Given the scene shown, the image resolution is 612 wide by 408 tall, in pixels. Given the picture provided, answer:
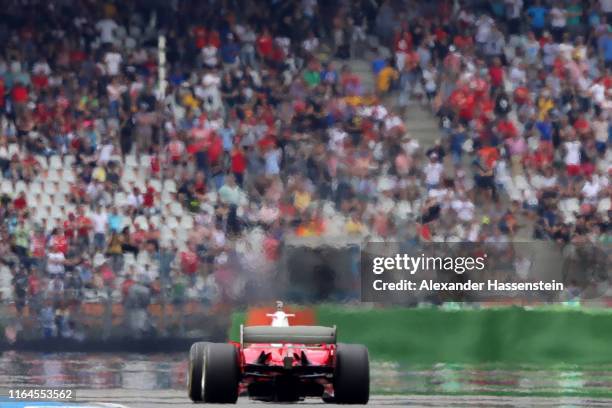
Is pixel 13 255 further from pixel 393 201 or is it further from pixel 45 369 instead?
pixel 393 201

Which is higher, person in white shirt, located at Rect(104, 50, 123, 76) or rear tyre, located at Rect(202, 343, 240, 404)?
person in white shirt, located at Rect(104, 50, 123, 76)

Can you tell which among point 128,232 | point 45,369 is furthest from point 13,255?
point 45,369

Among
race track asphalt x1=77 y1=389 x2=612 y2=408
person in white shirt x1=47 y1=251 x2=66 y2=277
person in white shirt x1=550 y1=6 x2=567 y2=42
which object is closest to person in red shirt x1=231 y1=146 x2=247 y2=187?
person in white shirt x1=47 y1=251 x2=66 y2=277

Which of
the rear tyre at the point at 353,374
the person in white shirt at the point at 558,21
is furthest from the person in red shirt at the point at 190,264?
the rear tyre at the point at 353,374

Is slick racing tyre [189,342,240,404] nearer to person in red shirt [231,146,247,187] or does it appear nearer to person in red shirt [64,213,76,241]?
person in red shirt [64,213,76,241]

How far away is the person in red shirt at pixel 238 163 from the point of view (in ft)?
82.5

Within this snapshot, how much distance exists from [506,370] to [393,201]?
4512 millimetres

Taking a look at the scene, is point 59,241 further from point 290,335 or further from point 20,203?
point 290,335

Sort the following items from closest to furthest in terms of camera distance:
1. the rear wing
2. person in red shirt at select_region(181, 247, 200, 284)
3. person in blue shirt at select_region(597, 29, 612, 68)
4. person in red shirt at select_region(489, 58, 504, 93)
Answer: the rear wing
person in red shirt at select_region(181, 247, 200, 284)
person in red shirt at select_region(489, 58, 504, 93)
person in blue shirt at select_region(597, 29, 612, 68)

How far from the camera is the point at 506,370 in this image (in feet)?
67.3

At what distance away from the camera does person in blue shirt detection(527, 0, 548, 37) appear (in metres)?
27.2

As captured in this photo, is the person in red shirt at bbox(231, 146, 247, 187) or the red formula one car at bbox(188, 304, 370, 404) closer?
the red formula one car at bbox(188, 304, 370, 404)

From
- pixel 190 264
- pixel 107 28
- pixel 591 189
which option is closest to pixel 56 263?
pixel 190 264

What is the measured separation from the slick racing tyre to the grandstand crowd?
840cm
